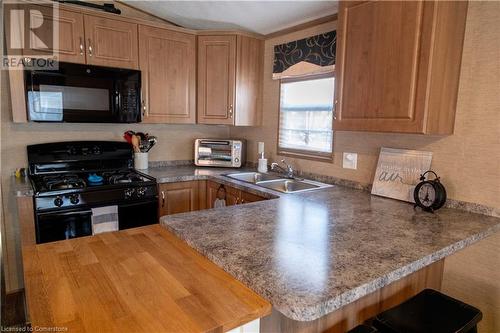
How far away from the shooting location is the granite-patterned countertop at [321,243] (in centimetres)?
90

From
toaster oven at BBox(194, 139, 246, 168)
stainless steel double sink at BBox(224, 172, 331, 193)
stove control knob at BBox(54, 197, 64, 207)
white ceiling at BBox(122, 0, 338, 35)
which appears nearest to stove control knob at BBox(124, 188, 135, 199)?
stove control knob at BBox(54, 197, 64, 207)

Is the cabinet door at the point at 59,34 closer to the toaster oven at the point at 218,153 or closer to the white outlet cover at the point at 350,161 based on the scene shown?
the toaster oven at the point at 218,153

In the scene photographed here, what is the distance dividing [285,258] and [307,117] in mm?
1859

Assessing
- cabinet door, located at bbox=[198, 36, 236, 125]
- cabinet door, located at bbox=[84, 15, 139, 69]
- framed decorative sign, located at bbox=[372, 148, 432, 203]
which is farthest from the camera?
cabinet door, located at bbox=[198, 36, 236, 125]

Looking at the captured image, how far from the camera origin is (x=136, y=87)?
2.62m

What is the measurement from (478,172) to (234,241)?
1359 mm

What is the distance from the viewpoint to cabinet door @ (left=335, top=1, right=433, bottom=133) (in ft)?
5.02

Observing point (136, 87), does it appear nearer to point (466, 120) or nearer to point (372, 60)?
point (372, 60)

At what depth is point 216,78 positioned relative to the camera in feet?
9.58

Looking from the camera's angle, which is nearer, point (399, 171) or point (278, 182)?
point (399, 171)

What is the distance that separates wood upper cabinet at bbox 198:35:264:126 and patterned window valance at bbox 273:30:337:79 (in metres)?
0.24

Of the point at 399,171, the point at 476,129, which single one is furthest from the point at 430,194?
the point at 476,129

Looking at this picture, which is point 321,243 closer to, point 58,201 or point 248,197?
point 248,197

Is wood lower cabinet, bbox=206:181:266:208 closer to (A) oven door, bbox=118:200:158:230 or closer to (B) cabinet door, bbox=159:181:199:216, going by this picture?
(B) cabinet door, bbox=159:181:199:216
